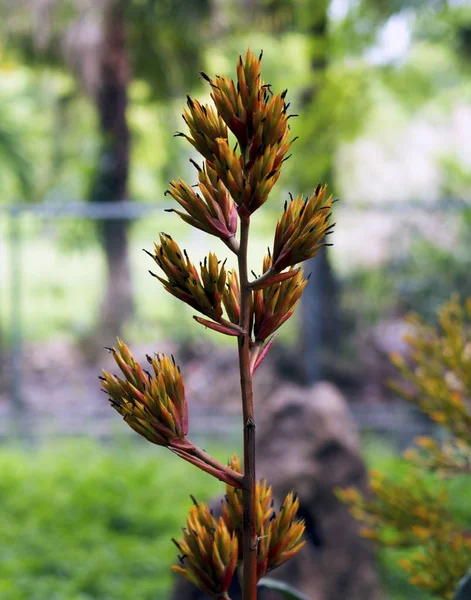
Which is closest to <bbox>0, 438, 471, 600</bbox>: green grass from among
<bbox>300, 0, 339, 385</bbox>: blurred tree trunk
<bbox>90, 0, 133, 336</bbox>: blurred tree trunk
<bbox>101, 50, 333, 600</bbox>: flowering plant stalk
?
<bbox>300, 0, 339, 385</bbox>: blurred tree trunk

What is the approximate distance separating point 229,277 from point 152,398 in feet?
0.61

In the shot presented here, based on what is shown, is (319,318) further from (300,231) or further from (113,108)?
(300,231)

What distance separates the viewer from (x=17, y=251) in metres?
7.45

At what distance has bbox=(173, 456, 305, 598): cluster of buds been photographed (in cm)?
103

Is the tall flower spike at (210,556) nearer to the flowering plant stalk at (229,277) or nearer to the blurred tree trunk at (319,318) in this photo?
the flowering plant stalk at (229,277)

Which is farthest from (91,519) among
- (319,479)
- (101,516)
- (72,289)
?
(72,289)

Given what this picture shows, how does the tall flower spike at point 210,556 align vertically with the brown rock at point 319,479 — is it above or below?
above

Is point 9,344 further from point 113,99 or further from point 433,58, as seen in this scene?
point 433,58

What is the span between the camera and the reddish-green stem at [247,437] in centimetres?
97

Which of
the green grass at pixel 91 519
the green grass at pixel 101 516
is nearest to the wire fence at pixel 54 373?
the green grass at pixel 101 516

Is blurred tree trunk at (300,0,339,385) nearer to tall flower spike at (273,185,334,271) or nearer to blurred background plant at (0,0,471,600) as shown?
blurred background plant at (0,0,471,600)

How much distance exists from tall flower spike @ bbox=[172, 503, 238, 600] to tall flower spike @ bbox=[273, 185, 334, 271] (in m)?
0.34

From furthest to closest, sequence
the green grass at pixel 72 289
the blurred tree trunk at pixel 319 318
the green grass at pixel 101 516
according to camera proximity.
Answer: the green grass at pixel 72 289, the blurred tree trunk at pixel 319 318, the green grass at pixel 101 516

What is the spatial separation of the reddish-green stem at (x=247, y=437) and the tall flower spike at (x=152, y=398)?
0.08 m
